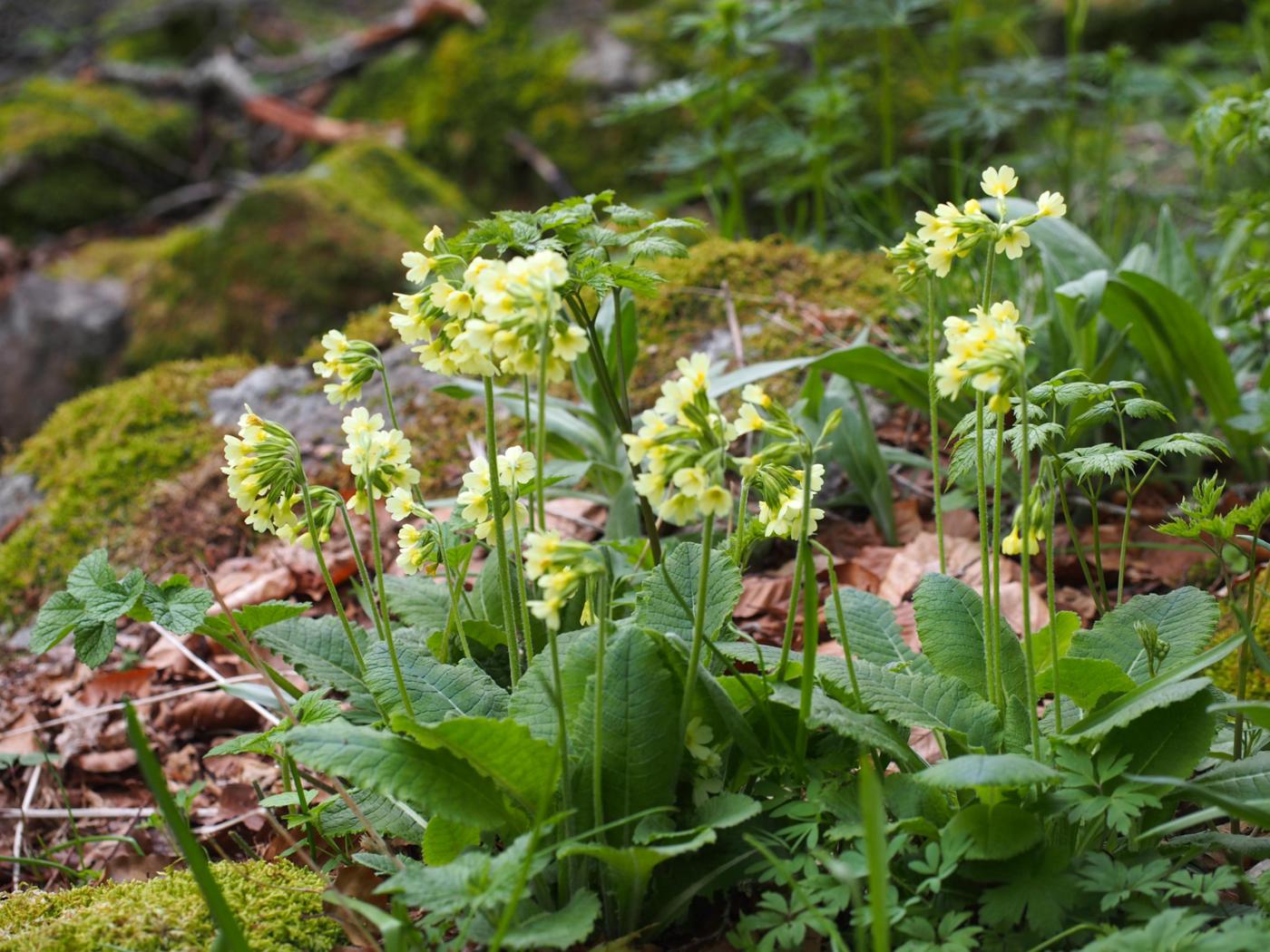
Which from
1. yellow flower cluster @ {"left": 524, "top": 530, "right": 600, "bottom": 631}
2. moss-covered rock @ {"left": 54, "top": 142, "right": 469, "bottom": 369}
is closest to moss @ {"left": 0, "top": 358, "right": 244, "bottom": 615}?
moss-covered rock @ {"left": 54, "top": 142, "right": 469, "bottom": 369}

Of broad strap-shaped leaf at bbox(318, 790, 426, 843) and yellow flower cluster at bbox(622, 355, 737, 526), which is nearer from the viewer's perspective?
yellow flower cluster at bbox(622, 355, 737, 526)

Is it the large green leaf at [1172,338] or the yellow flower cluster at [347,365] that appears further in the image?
the large green leaf at [1172,338]

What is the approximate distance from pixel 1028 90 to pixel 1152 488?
8.05 feet

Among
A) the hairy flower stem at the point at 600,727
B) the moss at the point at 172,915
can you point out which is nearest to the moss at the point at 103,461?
the moss at the point at 172,915

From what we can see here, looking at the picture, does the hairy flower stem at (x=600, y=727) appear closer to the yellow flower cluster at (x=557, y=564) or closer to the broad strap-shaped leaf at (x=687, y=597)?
the yellow flower cluster at (x=557, y=564)

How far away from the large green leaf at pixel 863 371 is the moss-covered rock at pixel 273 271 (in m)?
2.57

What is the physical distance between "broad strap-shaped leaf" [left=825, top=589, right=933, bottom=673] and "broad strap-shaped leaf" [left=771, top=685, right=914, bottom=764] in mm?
195

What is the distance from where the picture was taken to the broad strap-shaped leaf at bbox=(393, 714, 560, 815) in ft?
4.01

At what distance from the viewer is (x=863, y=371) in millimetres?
2568

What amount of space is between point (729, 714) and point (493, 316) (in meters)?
0.59

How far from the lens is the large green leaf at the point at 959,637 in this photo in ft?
5.06

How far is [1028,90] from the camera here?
450 centimetres

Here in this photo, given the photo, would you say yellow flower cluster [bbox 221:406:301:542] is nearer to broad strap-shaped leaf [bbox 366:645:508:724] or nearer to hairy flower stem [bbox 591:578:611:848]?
broad strap-shaped leaf [bbox 366:645:508:724]

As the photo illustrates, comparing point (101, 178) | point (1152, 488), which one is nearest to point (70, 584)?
point (1152, 488)
